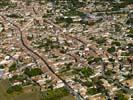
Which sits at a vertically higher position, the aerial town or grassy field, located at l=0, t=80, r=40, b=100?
the aerial town

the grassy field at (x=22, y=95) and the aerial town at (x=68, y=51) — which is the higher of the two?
the aerial town at (x=68, y=51)

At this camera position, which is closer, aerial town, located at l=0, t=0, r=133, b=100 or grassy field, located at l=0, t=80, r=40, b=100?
grassy field, located at l=0, t=80, r=40, b=100

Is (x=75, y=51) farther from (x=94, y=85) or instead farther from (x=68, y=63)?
(x=94, y=85)

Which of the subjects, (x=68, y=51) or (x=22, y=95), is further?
(x=68, y=51)

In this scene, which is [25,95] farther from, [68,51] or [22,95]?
[68,51]

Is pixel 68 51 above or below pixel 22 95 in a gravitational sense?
above

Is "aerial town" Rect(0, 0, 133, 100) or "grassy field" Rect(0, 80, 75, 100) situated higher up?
"aerial town" Rect(0, 0, 133, 100)

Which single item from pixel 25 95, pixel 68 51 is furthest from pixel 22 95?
pixel 68 51

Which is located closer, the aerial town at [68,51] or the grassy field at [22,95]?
the grassy field at [22,95]
